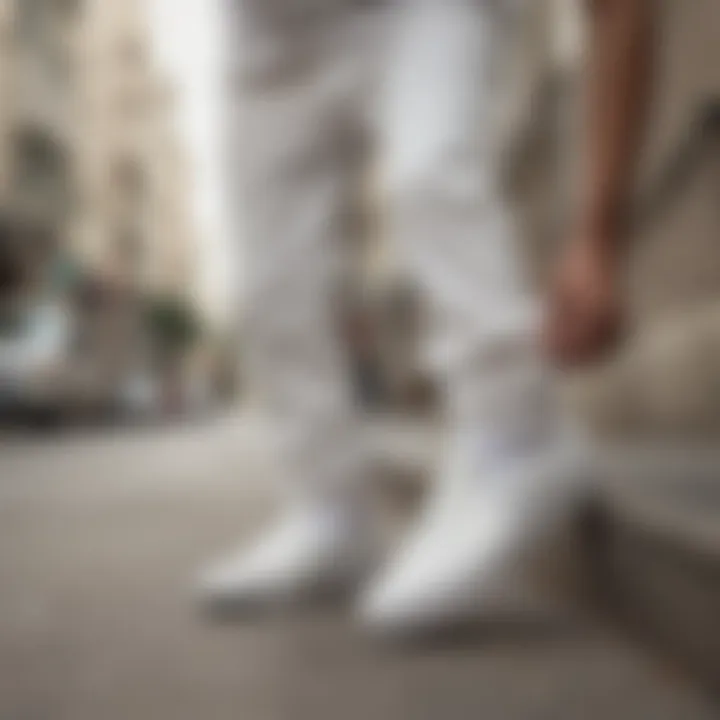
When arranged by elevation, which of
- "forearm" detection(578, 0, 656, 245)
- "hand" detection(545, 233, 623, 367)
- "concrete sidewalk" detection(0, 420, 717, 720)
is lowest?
"concrete sidewalk" detection(0, 420, 717, 720)

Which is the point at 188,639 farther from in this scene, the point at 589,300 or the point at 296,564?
the point at 589,300

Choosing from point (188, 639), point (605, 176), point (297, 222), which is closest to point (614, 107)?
point (605, 176)

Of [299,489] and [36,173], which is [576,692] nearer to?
[299,489]

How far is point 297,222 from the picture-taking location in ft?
1.37

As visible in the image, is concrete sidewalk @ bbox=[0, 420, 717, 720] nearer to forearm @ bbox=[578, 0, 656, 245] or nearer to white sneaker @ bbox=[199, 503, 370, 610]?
white sneaker @ bbox=[199, 503, 370, 610]

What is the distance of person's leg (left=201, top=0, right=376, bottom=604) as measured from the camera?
40 centimetres

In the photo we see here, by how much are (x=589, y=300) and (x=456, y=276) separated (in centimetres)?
7

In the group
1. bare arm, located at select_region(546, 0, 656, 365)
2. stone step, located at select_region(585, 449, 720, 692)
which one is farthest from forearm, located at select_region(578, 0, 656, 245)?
stone step, located at select_region(585, 449, 720, 692)

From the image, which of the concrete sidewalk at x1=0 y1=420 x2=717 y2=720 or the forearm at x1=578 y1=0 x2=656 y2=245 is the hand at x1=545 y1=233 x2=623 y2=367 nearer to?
the forearm at x1=578 y1=0 x2=656 y2=245

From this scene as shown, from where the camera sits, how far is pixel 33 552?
39cm

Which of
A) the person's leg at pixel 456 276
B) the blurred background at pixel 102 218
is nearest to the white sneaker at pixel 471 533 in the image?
the person's leg at pixel 456 276

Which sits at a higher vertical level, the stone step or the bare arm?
the bare arm

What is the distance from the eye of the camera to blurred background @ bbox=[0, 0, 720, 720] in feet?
1.19

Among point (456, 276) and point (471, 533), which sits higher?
point (456, 276)
